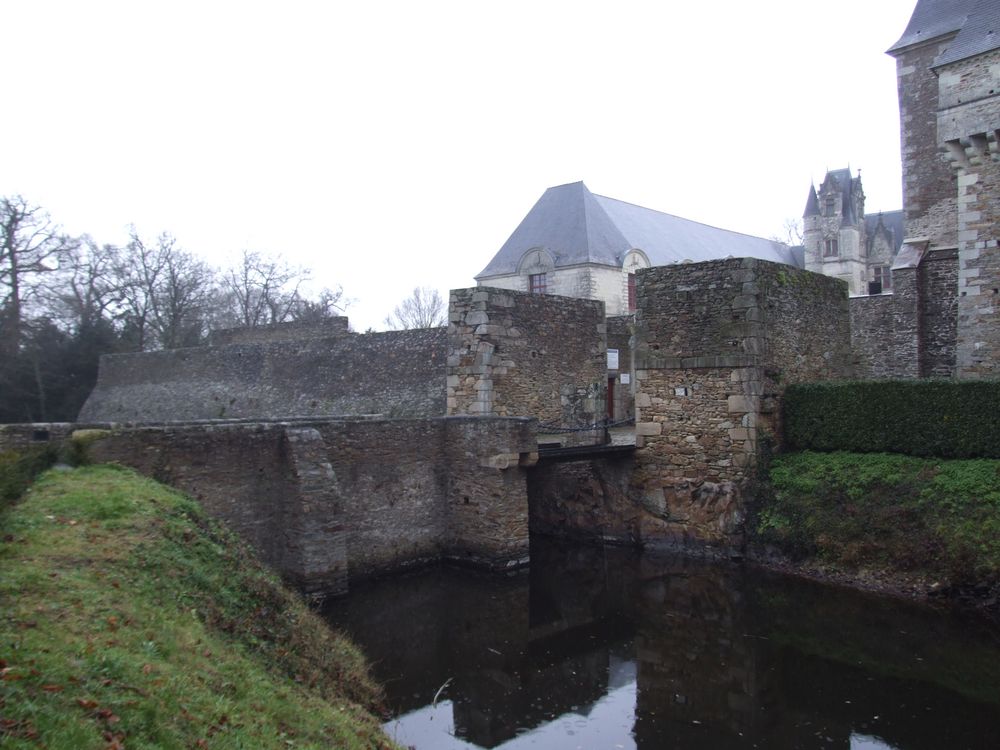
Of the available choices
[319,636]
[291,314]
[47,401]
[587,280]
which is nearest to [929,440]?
[319,636]

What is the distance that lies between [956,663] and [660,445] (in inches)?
242

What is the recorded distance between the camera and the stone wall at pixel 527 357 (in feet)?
48.4

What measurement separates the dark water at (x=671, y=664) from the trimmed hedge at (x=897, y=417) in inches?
101

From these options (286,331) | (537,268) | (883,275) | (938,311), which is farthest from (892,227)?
(286,331)

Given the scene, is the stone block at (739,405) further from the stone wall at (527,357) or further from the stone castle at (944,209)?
the stone castle at (944,209)

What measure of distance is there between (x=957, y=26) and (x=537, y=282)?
18.7 m

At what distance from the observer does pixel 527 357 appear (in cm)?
1544

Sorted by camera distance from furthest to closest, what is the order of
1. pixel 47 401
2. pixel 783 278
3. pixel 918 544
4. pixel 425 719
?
pixel 47 401, pixel 783 278, pixel 918 544, pixel 425 719

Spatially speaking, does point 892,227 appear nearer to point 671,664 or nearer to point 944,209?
point 944,209

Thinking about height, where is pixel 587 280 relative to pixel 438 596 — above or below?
above

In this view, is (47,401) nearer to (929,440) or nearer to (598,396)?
(598,396)

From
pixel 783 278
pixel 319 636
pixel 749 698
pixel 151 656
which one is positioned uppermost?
pixel 783 278

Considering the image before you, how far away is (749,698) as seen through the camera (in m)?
7.68

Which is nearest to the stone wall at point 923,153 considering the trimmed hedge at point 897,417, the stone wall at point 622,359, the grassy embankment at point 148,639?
the stone wall at point 622,359
